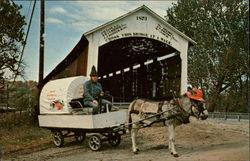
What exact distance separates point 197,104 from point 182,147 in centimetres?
160

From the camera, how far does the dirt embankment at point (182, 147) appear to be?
20.6 ft

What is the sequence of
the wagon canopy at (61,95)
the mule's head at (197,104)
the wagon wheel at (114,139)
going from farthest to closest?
the wagon wheel at (114,139) < the wagon canopy at (61,95) < the mule's head at (197,104)

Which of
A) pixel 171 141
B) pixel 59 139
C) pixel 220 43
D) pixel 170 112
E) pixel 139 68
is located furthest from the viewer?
pixel 139 68

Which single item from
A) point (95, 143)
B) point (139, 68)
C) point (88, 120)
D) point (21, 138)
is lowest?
point (21, 138)

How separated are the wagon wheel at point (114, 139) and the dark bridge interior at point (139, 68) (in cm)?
258

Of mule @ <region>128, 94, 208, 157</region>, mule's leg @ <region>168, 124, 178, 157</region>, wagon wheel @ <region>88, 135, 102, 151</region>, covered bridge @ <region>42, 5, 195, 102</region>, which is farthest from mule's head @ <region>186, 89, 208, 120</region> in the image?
covered bridge @ <region>42, 5, 195, 102</region>

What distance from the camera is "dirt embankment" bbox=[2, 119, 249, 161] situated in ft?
20.6

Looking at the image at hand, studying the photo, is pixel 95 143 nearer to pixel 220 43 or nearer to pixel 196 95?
pixel 196 95

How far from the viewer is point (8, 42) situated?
8.07m

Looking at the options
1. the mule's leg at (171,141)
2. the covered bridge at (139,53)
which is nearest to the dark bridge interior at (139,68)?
the covered bridge at (139,53)

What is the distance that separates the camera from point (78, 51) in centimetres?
1121

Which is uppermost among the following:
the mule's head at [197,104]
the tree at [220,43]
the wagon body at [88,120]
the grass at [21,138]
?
the tree at [220,43]

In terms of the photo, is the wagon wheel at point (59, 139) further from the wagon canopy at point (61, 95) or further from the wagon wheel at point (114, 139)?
the wagon wheel at point (114, 139)

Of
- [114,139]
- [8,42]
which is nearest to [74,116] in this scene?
[114,139]
